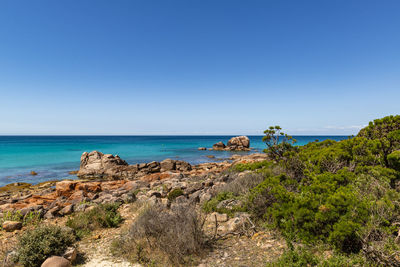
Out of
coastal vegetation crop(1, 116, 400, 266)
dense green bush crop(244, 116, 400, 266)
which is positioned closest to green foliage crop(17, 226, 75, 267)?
coastal vegetation crop(1, 116, 400, 266)

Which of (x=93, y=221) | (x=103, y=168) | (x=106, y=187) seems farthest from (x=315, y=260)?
(x=103, y=168)

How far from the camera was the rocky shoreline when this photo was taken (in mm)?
10280

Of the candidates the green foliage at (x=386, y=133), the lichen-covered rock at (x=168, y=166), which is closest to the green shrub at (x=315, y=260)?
the green foliage at (x=386, y=133)

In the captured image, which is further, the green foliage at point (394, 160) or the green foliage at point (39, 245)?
the green foliage at point (394, 160)

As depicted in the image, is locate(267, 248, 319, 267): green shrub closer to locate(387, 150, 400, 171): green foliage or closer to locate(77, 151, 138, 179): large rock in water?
locate(387, 150, 400, 171): green foliage

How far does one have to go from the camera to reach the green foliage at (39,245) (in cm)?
479

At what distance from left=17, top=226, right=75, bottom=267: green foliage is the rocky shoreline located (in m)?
3.57

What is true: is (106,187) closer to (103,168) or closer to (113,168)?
(113,168)

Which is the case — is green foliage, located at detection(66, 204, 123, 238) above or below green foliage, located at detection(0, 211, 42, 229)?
above

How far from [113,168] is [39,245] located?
2316 cm

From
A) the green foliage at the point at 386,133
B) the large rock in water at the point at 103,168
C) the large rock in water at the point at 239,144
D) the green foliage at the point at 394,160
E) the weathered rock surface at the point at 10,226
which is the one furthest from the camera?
the large rock in water at the point at 239,144

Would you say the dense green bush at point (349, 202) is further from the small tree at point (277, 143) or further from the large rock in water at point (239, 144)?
the large rock in water at point (239, 144)

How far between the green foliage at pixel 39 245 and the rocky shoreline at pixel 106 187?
3.57 meters

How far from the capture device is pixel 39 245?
5.00 m
